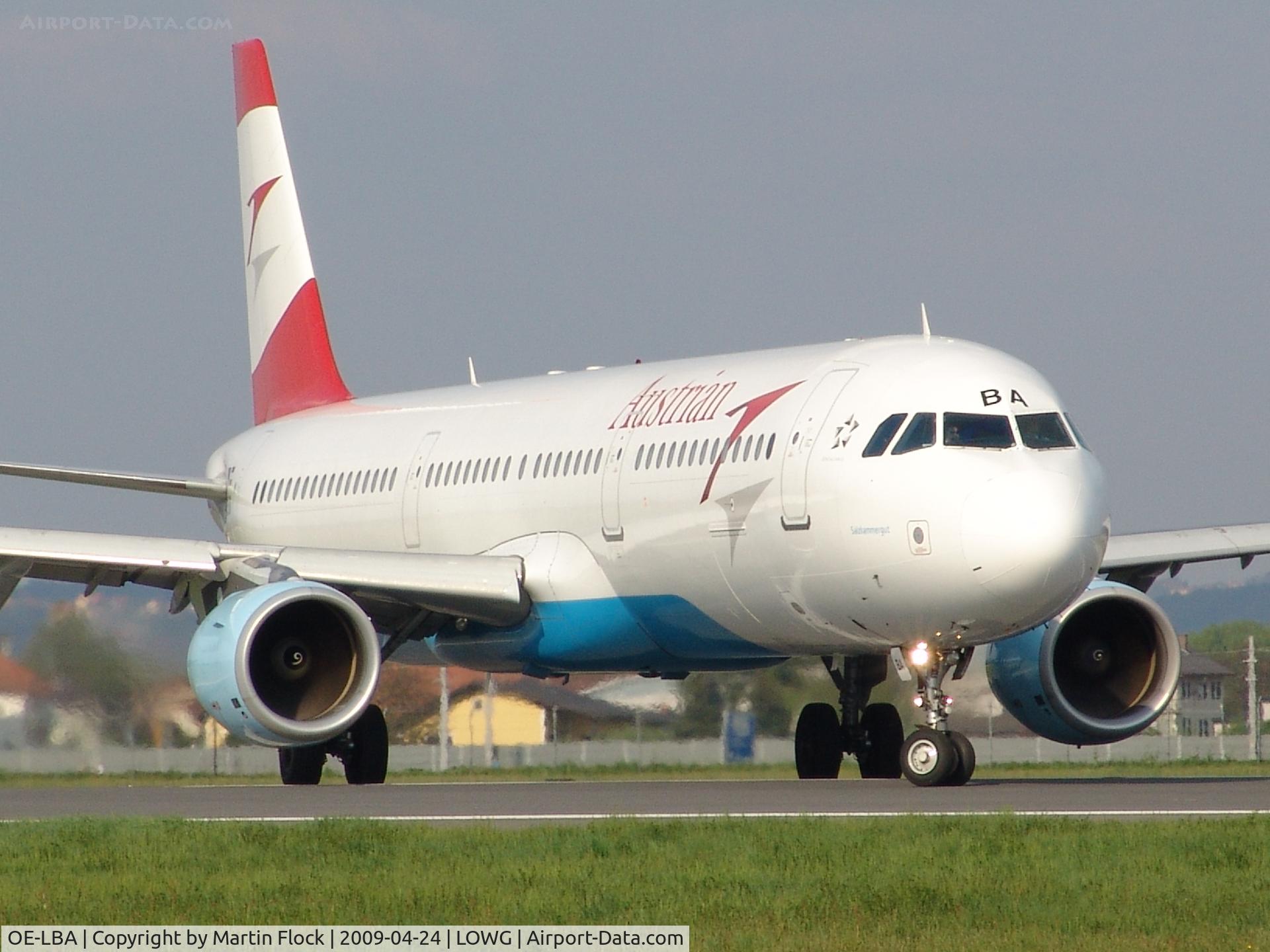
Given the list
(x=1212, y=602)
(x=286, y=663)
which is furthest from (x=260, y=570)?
(x=1212, y=602)

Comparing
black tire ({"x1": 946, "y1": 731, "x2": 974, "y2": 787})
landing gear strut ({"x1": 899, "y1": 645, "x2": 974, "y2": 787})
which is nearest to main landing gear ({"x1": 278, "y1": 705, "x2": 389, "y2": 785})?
landing gear strut ({"x1": 899, "y1": 645, "x2": 974, "y2": 787})

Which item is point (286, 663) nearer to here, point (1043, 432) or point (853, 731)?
point (853, 731)

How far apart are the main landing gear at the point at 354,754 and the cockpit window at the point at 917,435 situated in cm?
700

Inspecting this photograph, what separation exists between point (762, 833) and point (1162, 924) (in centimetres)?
364

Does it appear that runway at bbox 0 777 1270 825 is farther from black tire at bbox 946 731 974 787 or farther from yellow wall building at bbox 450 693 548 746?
yellow wall building at bbox 450 693 548 746

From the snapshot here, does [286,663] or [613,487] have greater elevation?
[613,487]

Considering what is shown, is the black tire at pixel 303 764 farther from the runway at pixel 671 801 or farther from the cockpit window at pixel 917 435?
the cockpit window at pixel 917 435

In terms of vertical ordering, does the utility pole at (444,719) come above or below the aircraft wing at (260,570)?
below

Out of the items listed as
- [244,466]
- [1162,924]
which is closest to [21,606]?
[244,466]

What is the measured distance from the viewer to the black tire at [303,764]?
73.5ft

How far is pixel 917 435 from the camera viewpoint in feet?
58.2

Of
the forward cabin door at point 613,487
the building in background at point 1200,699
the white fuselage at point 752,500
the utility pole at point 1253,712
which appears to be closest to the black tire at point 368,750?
the white fuselage at point 752,500

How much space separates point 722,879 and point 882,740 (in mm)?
12821

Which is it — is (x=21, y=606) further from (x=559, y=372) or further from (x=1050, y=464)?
(x=1050, y=464)
